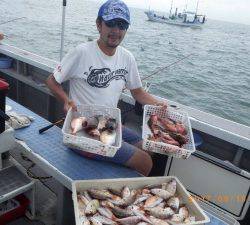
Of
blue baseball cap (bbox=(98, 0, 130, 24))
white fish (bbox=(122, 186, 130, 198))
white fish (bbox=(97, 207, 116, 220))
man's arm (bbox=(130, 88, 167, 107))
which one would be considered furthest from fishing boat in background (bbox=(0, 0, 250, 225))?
blue baseball cap (bbox=(98, 0, 130, 24))

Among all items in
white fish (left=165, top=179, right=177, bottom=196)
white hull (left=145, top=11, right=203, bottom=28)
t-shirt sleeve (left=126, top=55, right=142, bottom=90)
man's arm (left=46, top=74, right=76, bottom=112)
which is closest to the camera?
white fish (left=165, top=179, right=177, bottom=196)

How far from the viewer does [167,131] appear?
281 cm

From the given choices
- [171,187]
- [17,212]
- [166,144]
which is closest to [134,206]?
[171,187]

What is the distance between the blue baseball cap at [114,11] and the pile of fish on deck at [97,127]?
0.93 metres

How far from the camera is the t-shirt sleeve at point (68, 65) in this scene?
2.88m

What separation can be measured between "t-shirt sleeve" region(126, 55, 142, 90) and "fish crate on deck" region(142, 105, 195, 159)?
35 cm

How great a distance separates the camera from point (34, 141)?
2963 mm

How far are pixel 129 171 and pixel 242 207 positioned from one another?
4.04 ft

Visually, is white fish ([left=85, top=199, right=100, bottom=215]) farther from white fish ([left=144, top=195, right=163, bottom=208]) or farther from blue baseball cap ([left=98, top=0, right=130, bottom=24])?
blue baseball cap ([left=98, top=0, right=130, bottom=24])

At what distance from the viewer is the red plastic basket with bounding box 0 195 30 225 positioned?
2613 mm

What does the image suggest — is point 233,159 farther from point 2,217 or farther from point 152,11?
point 152,11

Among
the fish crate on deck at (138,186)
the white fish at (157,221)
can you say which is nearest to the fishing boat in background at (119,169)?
the fish crate on deck at (138,186)

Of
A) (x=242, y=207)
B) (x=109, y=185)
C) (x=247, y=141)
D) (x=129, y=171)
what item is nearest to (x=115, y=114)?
(x=129, y=171)

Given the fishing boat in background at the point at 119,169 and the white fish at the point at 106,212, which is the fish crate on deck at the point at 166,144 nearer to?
the fishing boat in background at the point at 119,169
